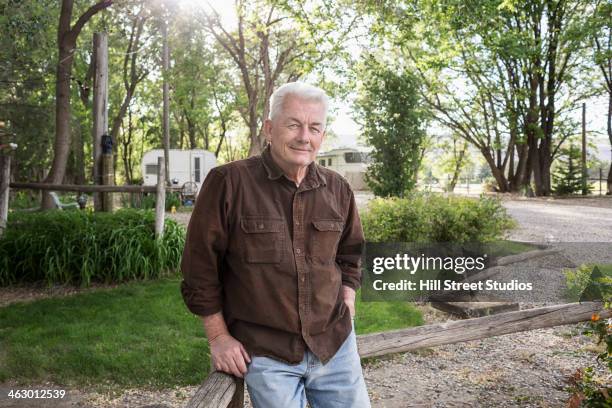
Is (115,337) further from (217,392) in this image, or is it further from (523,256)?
(523,256)

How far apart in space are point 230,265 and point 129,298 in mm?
4999

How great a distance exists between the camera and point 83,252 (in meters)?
7.10

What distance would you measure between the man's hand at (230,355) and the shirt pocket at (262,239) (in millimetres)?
282

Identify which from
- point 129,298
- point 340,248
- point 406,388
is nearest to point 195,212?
point 340,248

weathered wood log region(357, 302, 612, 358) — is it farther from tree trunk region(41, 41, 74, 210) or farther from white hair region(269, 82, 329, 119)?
tree trunk region(41, 41, 74, 210)

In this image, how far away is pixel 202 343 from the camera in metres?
5.25

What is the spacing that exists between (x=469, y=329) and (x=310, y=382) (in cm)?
201

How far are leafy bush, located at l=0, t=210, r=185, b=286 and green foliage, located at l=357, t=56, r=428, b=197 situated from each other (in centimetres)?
518

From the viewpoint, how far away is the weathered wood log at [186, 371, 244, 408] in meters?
1.75

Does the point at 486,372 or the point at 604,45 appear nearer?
the point at 486,372

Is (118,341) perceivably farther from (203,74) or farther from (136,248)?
(203,74)

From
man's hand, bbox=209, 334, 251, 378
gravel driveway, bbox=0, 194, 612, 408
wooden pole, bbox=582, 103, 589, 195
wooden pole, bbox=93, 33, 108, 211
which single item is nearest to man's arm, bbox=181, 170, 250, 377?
man's hand, bbox=209, 334, 251, 378

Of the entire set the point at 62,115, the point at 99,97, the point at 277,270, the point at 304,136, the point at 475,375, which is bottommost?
the point at 475,375

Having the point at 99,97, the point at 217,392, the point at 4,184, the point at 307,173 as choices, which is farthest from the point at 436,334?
the point at 99,97
